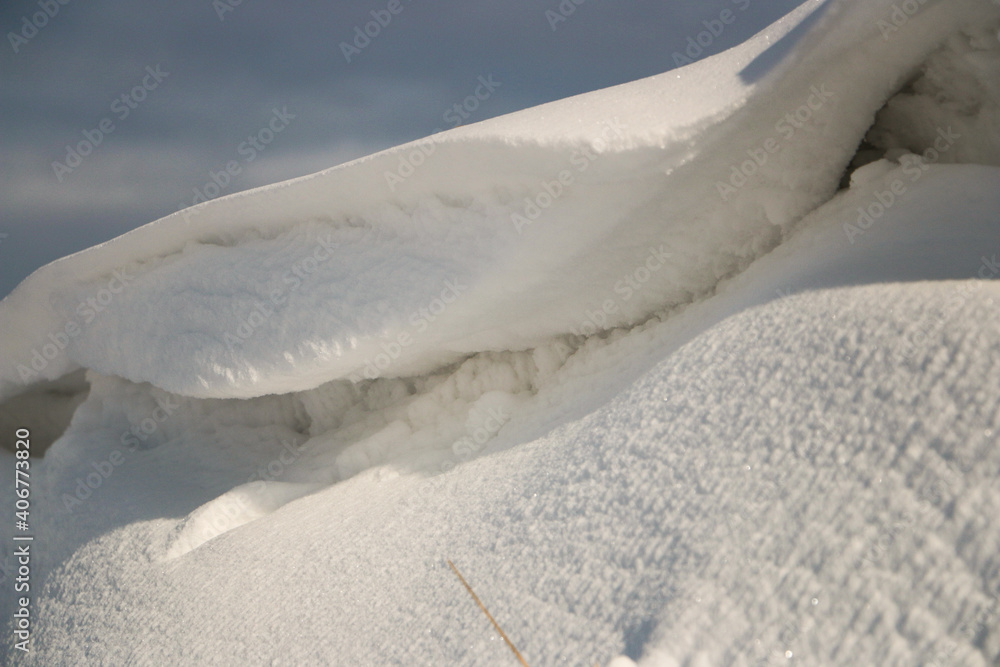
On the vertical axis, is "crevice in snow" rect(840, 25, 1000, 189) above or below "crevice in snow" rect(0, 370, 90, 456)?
above

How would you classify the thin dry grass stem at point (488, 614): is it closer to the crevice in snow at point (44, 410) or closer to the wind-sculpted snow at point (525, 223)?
the wind-sculpted snow at point (525, 223)

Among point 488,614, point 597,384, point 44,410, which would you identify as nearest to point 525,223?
point 597,384

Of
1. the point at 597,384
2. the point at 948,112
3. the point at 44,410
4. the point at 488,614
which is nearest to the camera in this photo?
the point at 488,614

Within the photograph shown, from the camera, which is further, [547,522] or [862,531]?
[547,522]

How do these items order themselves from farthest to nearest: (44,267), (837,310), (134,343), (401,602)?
(44,267), (134,343), (401,602), (837,310)

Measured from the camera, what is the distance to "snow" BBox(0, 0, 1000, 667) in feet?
1.74

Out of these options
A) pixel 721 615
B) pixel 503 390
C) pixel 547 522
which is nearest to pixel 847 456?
pixel 721 615

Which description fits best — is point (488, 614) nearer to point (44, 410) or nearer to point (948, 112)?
point (948, 112)

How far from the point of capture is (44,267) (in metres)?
1.40

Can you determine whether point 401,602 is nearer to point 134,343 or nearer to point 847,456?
point 847,456

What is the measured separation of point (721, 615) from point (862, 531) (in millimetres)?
129

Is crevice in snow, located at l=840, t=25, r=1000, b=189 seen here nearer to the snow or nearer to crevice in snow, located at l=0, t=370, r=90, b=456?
the snow

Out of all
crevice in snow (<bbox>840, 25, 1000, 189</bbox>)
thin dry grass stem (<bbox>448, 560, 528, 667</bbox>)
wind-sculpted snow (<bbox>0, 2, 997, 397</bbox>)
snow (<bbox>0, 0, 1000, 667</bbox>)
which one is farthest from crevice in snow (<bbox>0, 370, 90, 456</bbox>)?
crevice in snow (<bbox>840, 25, 1000, 189</bbox>)

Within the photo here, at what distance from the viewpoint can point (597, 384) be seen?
0.93 m
